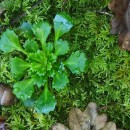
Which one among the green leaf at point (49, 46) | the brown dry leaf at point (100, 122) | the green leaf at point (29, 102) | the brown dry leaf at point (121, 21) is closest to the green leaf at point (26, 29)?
the green leaf at point (49, 46)

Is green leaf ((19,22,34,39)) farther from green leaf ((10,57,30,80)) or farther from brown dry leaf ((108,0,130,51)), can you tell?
brown dry leaf ((108,0,130,51))

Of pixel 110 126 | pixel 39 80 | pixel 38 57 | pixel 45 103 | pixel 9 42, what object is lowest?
pixel 110 126

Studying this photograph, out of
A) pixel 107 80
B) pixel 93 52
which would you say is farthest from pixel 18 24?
pixel 107 80

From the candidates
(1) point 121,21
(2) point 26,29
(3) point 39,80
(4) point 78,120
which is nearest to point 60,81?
(3) point 39,80

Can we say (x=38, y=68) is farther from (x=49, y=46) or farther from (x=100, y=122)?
(x=100, y=122)

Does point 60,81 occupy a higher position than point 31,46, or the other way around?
point 31,46

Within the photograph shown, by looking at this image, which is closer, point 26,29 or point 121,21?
point 121,21

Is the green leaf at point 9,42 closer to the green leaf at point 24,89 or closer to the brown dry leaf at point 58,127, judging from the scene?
the green leaf at point 24,89

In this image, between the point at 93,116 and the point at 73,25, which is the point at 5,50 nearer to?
the point at 73,25
